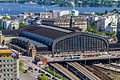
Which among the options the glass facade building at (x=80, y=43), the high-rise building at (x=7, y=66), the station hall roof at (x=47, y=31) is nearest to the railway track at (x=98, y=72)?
the glass facade building at (x=80, y=43)

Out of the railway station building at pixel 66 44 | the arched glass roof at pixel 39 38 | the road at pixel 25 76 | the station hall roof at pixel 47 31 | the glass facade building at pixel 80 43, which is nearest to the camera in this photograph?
the road at pixel 25 76

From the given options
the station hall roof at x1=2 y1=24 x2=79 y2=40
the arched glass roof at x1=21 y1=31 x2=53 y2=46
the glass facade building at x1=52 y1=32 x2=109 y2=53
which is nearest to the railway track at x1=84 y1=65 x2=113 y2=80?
the glass facade building at x1=52 y1=32 x2=109 y2=53

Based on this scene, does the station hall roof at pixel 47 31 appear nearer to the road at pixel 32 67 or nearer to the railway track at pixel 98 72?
the road at pixel 32 67

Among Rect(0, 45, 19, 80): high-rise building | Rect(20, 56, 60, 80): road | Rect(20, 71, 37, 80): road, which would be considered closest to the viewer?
Rect(0, 45, 19, 80): high-rise building

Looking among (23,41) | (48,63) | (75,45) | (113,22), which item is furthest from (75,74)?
(113,22)

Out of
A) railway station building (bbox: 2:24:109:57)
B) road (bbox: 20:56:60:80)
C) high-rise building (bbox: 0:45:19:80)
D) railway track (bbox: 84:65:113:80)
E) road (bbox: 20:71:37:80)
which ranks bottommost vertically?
railway track (bbox: 84:65:113:80)

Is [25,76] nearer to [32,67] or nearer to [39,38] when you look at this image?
[32,67]

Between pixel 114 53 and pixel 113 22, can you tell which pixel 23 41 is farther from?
pixel 113 22

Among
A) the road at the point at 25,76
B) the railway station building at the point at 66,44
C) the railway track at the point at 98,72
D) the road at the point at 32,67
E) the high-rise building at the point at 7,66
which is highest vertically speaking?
the high-rise building at the point at 7,66

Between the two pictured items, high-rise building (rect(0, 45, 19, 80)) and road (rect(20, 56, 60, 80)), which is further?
road (rect(20, 56, 60, 80))

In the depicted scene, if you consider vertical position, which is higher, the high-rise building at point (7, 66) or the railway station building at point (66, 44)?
the high-rise building at point (7, 66)

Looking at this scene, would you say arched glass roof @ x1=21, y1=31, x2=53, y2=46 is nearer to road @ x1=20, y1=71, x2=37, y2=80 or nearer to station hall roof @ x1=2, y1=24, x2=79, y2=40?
station hall roof @ x1=2, y1=24, x2=79, y2=40
